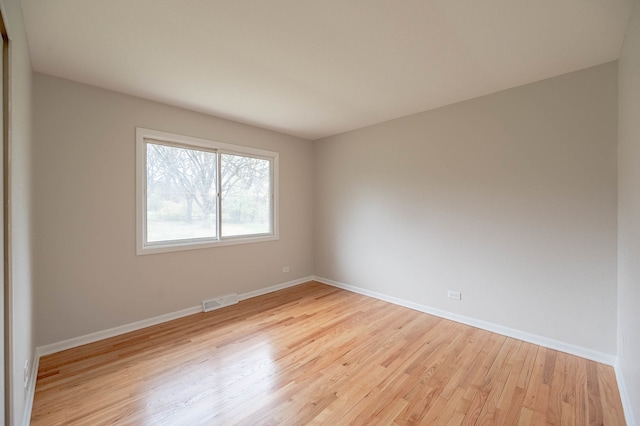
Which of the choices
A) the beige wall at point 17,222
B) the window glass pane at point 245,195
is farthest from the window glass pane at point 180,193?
the beige wall at point 17,222

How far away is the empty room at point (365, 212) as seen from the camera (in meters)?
1.72

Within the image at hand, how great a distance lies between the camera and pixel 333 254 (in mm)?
4633

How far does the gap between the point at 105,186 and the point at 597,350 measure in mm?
4941

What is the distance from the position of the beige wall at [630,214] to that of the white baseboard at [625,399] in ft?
0.09

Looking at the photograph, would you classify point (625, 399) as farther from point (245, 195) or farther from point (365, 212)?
point (245, 195)

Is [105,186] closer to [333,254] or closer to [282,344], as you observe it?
[282,344]

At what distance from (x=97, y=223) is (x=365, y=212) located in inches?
131

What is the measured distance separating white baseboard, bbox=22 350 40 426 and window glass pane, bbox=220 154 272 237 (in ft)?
6.84

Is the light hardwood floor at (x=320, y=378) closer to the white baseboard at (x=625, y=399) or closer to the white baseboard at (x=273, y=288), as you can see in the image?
the white baseboard at (x=625, y=399)

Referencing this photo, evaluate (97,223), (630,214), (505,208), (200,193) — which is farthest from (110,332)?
(630,214)

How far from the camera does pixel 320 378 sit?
2121 mm

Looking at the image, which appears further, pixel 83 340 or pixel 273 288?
pixel 273 288

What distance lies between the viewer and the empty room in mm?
1725

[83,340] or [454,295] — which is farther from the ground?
[454,295]
